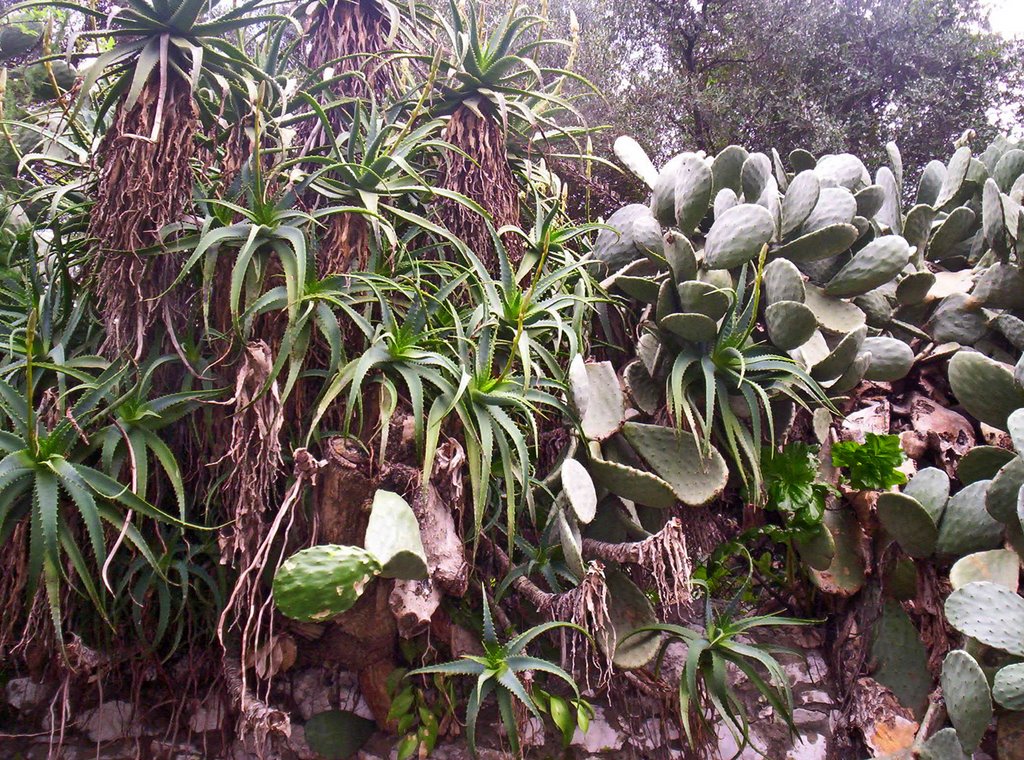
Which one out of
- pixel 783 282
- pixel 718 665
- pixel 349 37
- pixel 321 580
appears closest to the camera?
pixel 321 580

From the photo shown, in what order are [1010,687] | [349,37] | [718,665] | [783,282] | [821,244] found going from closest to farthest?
[1010,687], [718,665], [783,282], [821,244], [349,37]

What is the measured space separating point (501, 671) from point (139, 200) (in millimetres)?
1534

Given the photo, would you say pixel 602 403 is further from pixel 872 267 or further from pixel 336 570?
pixel 872 267

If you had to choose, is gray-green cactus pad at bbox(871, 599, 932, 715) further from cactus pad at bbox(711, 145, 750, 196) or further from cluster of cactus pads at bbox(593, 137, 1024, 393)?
cactus pad at bbox(711, 145, 750, 196)

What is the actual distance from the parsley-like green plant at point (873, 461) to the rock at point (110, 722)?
7.53 feet

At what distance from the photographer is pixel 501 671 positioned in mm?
1774

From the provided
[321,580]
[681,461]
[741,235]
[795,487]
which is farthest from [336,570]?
[741,235]

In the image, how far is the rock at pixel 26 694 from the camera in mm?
2131

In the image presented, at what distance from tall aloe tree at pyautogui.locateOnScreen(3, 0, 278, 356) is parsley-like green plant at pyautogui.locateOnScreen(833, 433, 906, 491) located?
2142 millimetres

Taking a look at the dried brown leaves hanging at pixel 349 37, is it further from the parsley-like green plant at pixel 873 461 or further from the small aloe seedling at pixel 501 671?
the parsley-like green plant at pixel 873 461

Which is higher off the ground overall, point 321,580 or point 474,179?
point 474,179

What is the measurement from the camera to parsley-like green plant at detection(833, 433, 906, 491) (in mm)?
2254

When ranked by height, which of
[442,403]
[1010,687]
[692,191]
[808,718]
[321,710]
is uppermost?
[692,191]

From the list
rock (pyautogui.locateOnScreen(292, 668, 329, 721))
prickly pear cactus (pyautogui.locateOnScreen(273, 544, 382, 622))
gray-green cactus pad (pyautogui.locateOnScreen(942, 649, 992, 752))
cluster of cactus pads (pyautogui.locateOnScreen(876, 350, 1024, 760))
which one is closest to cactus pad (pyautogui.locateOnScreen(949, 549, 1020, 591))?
cluster of cactus pads (pyautogui.locateOnScreen(876, 350, 1024, 760))
